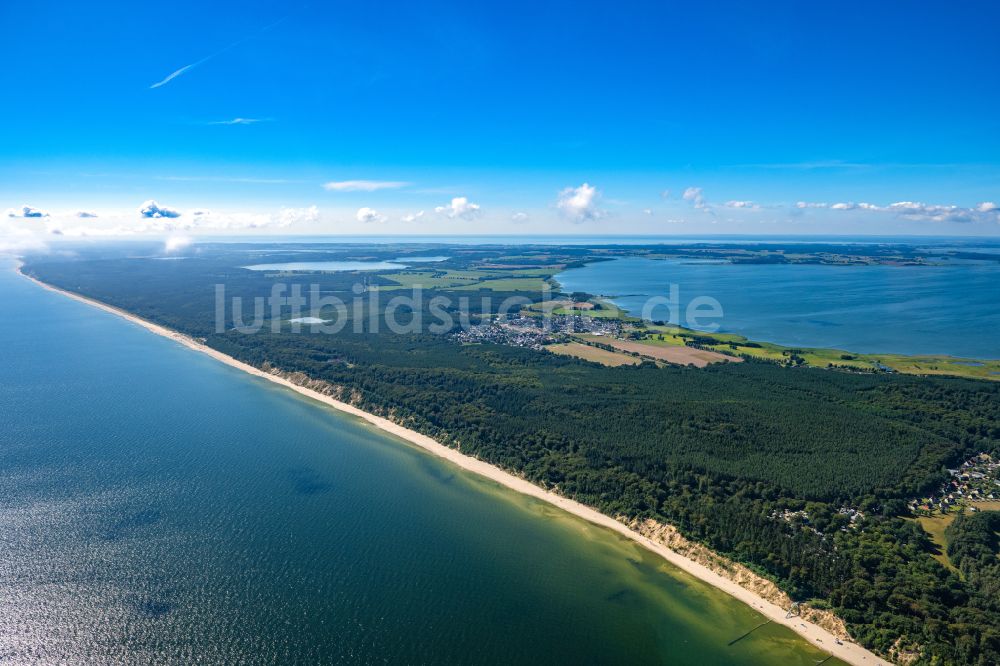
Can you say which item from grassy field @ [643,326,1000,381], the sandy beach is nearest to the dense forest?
the sandy beach

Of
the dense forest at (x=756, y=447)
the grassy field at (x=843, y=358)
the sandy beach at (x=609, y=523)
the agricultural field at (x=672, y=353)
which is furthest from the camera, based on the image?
the agricultural field at (x=672, y=353)

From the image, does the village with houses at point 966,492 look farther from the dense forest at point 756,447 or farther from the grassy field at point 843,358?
the grassy field at point 843,358

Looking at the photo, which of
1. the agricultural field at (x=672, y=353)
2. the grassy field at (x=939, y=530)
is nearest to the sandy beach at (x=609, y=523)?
the grassy field at (x=939, y=530)

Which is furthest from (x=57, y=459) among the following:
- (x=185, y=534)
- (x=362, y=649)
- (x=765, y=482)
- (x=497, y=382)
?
(x=765, y=482)

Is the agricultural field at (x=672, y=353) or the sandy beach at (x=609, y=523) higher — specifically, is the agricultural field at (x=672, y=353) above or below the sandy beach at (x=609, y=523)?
above

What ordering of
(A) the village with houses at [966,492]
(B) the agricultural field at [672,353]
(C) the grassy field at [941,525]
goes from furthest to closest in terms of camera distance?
(B) the agricultural field at [672,353]
(A) the village with houses at [966,492]
(C) the grassy field at [941,525]

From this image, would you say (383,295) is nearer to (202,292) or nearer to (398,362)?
(202,292)

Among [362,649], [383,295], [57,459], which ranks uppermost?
[383,295]
